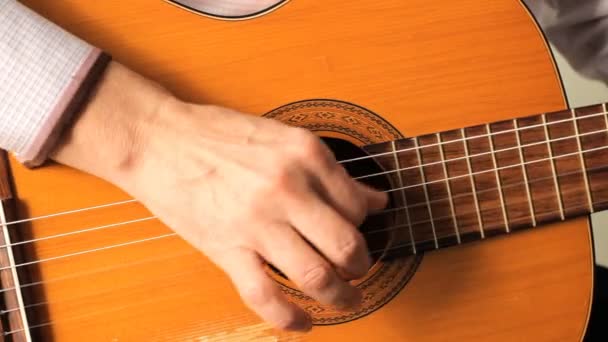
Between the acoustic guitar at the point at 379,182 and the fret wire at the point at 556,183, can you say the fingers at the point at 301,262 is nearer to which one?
Result: the acoustic guitar at the point at 379,182

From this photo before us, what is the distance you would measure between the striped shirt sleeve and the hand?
24 millimetres

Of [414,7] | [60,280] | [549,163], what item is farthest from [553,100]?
[60,280]

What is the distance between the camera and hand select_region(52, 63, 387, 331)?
2.01ft

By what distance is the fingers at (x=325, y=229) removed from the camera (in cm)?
61

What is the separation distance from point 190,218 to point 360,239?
201mm

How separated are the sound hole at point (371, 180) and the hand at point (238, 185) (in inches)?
3.8

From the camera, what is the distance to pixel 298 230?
0.62m

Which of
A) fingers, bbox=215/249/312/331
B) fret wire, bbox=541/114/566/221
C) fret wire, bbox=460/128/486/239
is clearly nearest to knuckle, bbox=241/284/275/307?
fingers, bbox=215/249/312/331

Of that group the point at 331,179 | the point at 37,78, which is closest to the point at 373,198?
the point at 331,179

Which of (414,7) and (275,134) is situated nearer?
(275,134)

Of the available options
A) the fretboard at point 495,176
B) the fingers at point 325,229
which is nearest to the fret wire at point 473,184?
the fretboard at point 495,176

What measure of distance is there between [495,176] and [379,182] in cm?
16

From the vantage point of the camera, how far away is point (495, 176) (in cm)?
77

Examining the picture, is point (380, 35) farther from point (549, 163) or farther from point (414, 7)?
point (549, 163)
